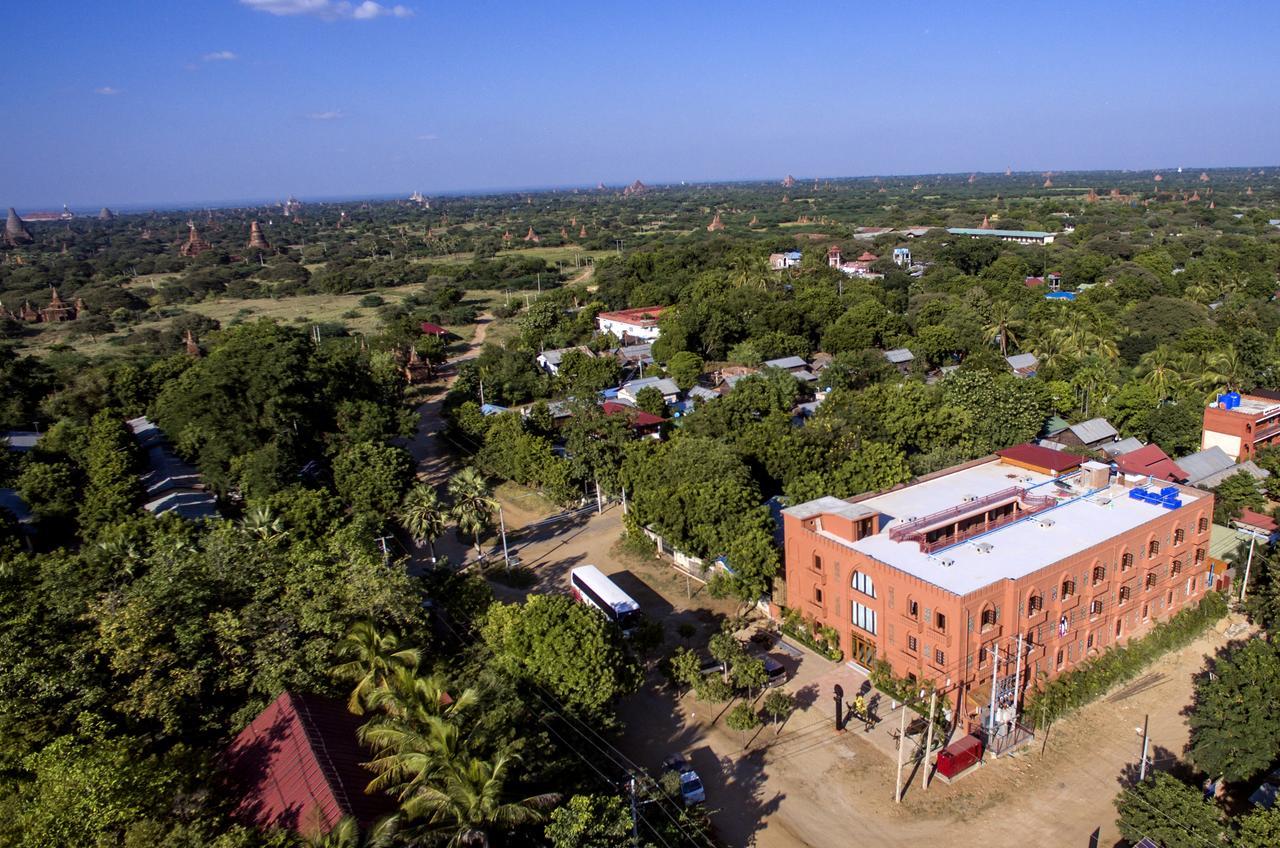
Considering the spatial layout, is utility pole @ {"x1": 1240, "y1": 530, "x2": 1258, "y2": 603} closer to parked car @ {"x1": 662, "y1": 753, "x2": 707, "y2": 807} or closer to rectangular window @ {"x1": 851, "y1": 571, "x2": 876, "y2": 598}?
rectangular window @ {"x1": 851, "y1": 571, "x2": 876, "y2": 598}

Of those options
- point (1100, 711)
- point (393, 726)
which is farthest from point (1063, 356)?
point (393, 726)

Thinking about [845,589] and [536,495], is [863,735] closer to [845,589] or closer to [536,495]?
[845,589]

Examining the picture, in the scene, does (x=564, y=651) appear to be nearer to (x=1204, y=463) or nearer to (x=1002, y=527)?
(x=1002, y=527)

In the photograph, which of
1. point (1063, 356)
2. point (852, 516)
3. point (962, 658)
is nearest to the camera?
point (962, 658)

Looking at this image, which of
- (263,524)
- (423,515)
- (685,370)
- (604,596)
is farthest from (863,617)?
(685,370)

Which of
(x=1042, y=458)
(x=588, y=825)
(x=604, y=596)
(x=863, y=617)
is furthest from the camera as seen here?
(x=1042, y=458)

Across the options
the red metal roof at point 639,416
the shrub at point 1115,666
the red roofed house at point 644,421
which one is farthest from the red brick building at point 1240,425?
the red metal roof at point 639,416
